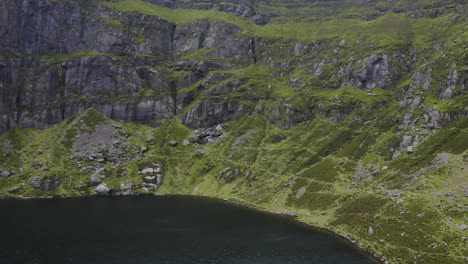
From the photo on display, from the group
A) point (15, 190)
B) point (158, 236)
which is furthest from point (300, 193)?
point (15, 190)

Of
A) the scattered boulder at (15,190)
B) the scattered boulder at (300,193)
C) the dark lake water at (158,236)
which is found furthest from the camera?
the scattered boulder at (15,190)

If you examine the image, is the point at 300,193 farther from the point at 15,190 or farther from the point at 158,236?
the point at 15,190

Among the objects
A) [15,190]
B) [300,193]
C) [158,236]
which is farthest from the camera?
[15,190]

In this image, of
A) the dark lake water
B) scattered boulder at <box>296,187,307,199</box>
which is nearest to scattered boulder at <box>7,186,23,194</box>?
the dark lake water

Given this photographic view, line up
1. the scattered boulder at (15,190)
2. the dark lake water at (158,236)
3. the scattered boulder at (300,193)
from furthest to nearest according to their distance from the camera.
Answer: the scattered boulder at (15,190)
the scattered boulder at (300,193)
the dark lake water at (158,236)

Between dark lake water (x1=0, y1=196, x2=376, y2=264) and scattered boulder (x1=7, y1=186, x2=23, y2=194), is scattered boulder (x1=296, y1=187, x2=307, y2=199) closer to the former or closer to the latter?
dark lake water (x1=0, y1=196, x2=376, y2=264)

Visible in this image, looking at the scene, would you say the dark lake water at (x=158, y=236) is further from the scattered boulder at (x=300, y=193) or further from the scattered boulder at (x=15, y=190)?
the scattered boulder at (x=15, y=190)

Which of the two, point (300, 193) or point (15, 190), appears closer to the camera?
point (300, 193)

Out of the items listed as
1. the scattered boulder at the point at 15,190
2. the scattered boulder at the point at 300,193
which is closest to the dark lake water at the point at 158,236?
the scattered boulder at the point at 300,193

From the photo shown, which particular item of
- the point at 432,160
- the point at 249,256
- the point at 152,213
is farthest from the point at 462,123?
the point at 152,213
